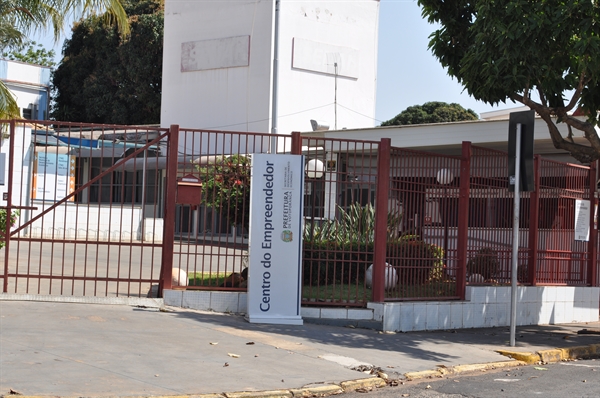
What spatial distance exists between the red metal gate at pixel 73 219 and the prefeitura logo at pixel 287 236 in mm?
1886

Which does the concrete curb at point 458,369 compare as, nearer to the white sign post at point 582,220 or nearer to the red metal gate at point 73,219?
the red metal gate at point 73,219

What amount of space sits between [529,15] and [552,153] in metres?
10.2

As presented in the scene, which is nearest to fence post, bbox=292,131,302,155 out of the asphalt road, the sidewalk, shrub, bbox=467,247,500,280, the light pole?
the light pole

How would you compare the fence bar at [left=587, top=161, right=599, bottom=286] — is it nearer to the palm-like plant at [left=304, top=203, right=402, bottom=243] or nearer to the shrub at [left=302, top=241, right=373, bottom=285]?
the palm-like plant at [left=304, top=203, right=402, bottom=243]

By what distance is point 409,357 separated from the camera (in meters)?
9.34

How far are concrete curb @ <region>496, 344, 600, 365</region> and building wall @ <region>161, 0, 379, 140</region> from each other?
2503cm

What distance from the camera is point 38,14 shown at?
1530cm

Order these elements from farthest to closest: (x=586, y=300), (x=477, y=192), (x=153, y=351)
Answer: (x=586, y=300), (x=477, y=192), (x=153, y=351)

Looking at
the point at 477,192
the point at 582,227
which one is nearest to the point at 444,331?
the point at 477,192

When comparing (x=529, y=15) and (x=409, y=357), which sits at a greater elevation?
(x=529, y=15)

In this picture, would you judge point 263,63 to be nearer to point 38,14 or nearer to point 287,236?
point 38,14

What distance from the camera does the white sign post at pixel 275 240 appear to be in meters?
10.8

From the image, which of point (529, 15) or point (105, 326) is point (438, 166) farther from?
point (105, 326)

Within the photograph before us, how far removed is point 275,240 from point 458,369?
330cm
